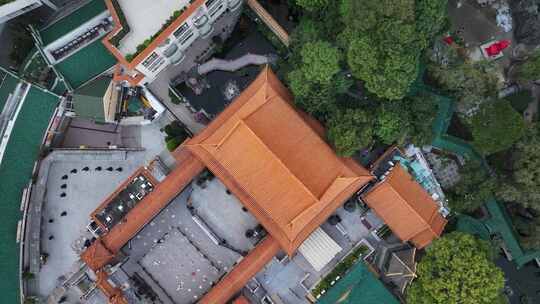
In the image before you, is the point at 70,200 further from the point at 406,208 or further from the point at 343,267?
the point at 406,208

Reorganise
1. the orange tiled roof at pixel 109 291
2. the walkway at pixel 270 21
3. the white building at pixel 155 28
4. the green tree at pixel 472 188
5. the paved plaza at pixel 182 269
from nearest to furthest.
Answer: the white building at pixel 155 28
the green tree at pixel 472 188
the orange tiled roof at pixel 109 291
the walkway at pixel 270 21
the paved plaza at pixel 182 269

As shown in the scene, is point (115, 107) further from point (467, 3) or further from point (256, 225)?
point (467, 3)

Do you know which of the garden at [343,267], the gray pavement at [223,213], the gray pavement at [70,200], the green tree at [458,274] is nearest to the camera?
the green tree at [458,274]

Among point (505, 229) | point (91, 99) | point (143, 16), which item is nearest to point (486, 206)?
point (505, 229)

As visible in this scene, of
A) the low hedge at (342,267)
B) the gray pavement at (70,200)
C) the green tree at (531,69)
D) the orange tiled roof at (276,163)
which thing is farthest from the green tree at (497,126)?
the gray pavement at (70,200)

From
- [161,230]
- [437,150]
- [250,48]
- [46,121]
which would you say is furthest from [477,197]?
[46,121]

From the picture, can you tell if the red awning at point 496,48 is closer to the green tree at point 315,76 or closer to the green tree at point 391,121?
the green tree at point 391,121
